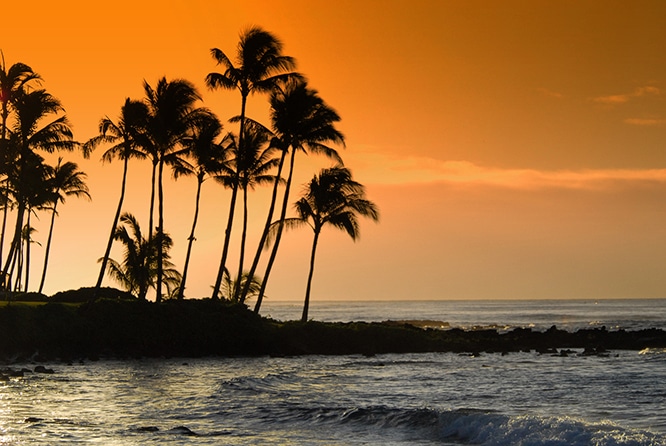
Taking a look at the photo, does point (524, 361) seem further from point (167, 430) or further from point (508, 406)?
point (167, 430)

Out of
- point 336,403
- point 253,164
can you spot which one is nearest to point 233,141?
point 253,164

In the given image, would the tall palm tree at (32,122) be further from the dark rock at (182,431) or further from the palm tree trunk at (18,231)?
the dark rock at (182,431)

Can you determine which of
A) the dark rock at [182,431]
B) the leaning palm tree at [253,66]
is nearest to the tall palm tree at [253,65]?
the leaning palm tree at [253,66]

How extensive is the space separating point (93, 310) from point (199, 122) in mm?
14841

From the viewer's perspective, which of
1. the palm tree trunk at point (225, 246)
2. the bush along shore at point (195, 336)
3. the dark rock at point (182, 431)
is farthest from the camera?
the palm tree trunk at point (225, 246)

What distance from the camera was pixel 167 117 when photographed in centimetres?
5262

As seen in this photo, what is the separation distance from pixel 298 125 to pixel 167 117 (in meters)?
8.26

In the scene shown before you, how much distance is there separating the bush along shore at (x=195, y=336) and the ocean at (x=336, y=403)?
7.23 ft

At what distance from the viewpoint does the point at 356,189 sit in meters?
60.3

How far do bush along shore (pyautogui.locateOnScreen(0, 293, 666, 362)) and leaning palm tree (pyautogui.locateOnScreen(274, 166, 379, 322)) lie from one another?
7.51 m

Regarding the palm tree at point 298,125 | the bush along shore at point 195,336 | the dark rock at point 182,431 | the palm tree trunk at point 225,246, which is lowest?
the dark rock at point 182,431

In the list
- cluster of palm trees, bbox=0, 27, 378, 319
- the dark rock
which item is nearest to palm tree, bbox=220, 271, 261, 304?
cluster of palm trees, bbox=0, 27, 378, 319

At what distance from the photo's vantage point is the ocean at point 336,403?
21.3m

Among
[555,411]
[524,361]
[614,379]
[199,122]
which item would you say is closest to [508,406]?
[555,411]
